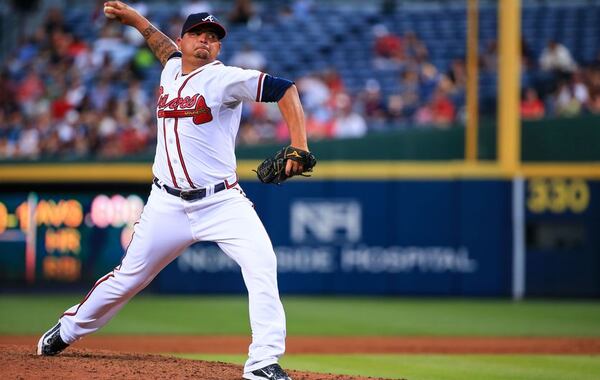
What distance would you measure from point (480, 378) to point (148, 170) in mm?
7250

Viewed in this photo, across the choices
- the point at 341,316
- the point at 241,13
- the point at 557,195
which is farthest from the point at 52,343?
the point at 241,13

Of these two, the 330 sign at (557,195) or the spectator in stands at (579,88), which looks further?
the spectator in stands at (579,88)

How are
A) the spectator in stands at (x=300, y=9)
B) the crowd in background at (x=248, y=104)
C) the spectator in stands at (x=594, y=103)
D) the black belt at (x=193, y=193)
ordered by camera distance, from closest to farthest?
the black belt at (x=193, y=193)
the spectator in stands at (x=594, y=103)
the crowd in background at (x=248, y=104)
the spectator in stands at (x=300, y=9)

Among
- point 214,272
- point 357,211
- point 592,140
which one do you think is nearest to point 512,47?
point 592,140

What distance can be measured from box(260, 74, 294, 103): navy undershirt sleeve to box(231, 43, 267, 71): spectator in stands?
417 inches

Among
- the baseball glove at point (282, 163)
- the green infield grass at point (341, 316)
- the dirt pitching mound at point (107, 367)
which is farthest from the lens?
the green infield grass at point (341, 316)

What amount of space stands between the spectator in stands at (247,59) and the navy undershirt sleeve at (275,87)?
10.6 m

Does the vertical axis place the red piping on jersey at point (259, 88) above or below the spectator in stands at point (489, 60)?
below

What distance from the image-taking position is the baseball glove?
4.90m

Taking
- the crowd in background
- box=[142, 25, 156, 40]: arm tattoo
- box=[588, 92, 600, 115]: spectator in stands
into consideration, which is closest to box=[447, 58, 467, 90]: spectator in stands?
the crowd in background

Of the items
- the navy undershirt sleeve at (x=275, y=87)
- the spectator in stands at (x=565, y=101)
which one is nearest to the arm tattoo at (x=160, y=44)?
the navy undershirt sleeve at (x=275, y=87)

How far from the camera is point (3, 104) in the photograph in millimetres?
15352

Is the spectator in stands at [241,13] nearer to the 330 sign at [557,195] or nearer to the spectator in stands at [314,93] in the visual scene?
the spectator in stands at [314,93]

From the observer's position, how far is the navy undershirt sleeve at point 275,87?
4988 millimetres
